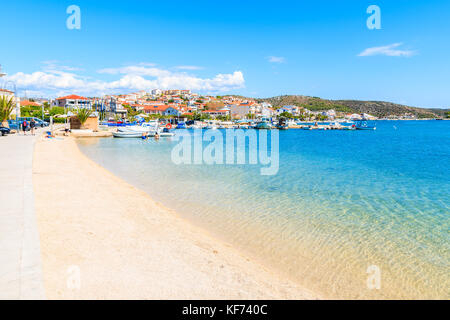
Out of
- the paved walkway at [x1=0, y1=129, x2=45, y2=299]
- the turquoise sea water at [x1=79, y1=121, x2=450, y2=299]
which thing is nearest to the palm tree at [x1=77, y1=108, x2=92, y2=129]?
the turquoise sea water at [x1=79, y1=121, x2=450, y2=299]

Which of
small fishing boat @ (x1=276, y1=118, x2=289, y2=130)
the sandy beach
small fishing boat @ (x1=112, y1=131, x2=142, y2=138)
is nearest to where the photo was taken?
the sandy beach

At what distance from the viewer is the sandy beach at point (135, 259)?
13.3 ft

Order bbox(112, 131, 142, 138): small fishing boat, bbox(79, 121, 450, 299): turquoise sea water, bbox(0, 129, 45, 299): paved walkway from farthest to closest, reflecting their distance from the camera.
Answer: bbox(112, 131, 142, 138): small fishing boat
bbox(79, 121, 450, 299): turquoise sea water
bbox(0, 129, 45, 299): paved walkway

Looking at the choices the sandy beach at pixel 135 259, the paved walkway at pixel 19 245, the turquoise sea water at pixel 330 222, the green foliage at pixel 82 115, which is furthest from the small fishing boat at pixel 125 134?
the sandy beach at pixel 135 259

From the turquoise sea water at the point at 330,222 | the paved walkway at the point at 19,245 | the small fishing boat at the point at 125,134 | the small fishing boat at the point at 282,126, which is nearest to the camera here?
the paved walkway at the point at 19,245

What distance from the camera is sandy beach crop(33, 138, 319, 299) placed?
4.05 metres

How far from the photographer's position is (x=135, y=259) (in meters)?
5.04

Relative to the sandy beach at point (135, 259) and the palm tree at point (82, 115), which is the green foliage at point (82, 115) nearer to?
the palm tree at point (82, 115)

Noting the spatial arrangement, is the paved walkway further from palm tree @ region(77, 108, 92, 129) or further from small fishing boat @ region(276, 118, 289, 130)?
small fishing boat @ region(276, 118, 289, 130)

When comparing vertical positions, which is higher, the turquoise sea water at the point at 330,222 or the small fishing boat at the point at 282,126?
the small fishing boat at the point at 282,126
